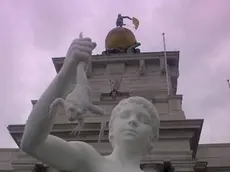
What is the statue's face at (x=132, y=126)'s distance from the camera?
3615 millimetres

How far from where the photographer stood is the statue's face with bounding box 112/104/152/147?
362 cm

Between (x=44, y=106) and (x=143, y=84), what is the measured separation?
782 inches

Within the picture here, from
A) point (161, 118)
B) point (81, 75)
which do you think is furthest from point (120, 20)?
point (81, 75)

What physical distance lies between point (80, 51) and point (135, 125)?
733mm

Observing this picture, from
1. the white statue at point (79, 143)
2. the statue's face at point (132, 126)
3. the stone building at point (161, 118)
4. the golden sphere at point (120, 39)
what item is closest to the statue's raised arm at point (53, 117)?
the white statue at point (79, 143)

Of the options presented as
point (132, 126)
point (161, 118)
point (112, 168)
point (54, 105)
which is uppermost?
point (161, 118)

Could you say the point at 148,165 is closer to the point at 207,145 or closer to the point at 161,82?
the point at 207,145

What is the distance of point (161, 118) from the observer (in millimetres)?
18547

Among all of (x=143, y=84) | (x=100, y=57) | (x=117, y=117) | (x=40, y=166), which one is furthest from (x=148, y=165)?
(x=117, y=117)

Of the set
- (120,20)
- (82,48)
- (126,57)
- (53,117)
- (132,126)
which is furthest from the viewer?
(120,20)

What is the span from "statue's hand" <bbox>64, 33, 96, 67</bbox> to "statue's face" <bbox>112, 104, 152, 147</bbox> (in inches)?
23.6

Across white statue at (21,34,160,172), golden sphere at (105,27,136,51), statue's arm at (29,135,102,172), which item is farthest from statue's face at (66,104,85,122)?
golden sphere at (105,27,136,51)

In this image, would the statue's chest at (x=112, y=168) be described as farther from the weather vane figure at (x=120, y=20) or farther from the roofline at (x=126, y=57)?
the weather vane figure at (x=120, y=20)

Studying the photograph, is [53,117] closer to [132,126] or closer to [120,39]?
[132,126]
